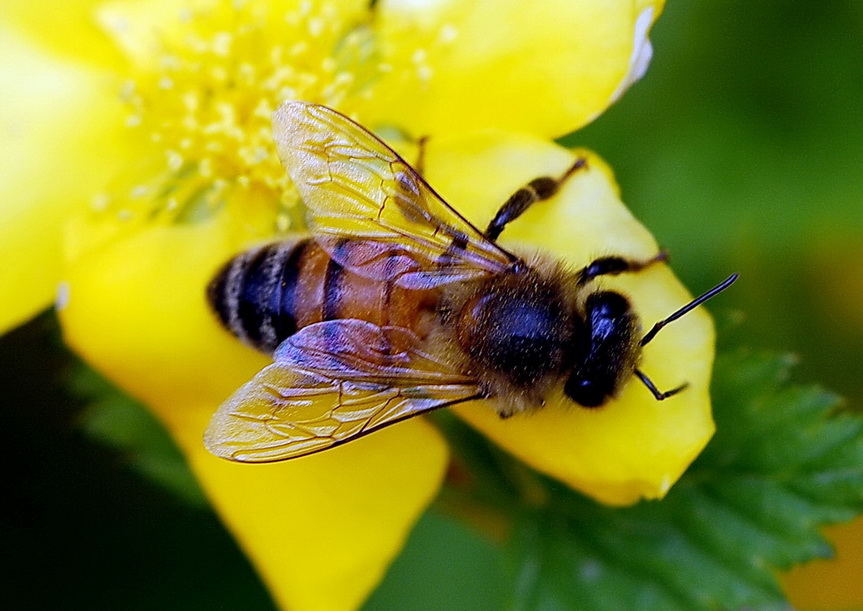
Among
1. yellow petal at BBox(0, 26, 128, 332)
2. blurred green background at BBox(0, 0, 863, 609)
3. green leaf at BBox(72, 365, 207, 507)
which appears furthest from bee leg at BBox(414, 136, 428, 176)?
green leaf at BBox(72, 365, 207, 507)

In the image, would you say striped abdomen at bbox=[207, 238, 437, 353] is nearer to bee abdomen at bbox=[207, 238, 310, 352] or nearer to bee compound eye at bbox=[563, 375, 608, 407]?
bee abdomen at bbox=[207, 238, 310, 352]

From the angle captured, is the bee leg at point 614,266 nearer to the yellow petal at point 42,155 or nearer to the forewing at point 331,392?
the forewing at point 331,392

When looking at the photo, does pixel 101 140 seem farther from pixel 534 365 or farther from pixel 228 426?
pixel 534 365

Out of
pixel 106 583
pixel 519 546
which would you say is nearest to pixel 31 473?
pixel 106 583

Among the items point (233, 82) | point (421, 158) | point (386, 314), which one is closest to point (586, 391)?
point (386, 314)

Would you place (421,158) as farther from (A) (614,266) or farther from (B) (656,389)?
(B) (656,389)

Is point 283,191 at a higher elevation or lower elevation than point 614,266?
higher
